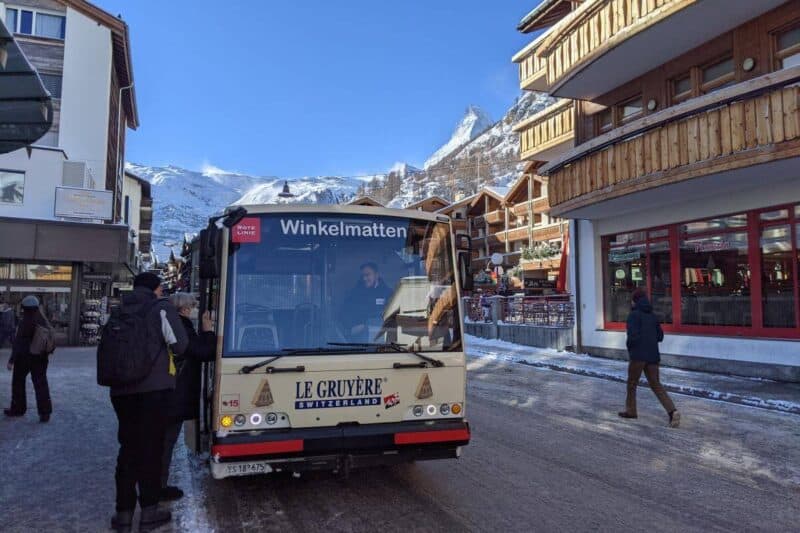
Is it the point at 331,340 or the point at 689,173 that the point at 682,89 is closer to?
the point at 689,173

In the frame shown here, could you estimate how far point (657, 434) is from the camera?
7469 millimetres

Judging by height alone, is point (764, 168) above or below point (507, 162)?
below

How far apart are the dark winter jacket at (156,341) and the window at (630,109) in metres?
14.3

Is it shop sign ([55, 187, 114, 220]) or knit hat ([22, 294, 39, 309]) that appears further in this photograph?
shop sign ([55, 187, 114, 220])

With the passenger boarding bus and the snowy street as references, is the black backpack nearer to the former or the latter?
the passenger boarding bus

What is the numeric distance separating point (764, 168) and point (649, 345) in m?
5.07

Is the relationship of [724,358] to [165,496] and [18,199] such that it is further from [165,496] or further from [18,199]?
[18,199]

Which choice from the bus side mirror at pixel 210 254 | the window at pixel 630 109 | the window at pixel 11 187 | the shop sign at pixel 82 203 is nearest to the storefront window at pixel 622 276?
the window at pixel 630 109

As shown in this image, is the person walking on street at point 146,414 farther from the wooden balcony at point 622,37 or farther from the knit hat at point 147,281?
the wooden balcony at point 622,37

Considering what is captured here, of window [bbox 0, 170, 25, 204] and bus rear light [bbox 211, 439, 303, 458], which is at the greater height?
window [bbox 0, 170, 25, 204]

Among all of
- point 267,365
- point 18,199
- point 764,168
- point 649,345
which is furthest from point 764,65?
point 18,199

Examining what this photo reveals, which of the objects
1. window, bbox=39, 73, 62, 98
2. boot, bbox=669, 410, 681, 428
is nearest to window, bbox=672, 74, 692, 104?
boot, bbox=669, 410, 681, 428

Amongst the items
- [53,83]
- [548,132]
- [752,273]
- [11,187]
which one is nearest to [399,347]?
[752,273]

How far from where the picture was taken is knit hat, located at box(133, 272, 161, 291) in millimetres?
4406
